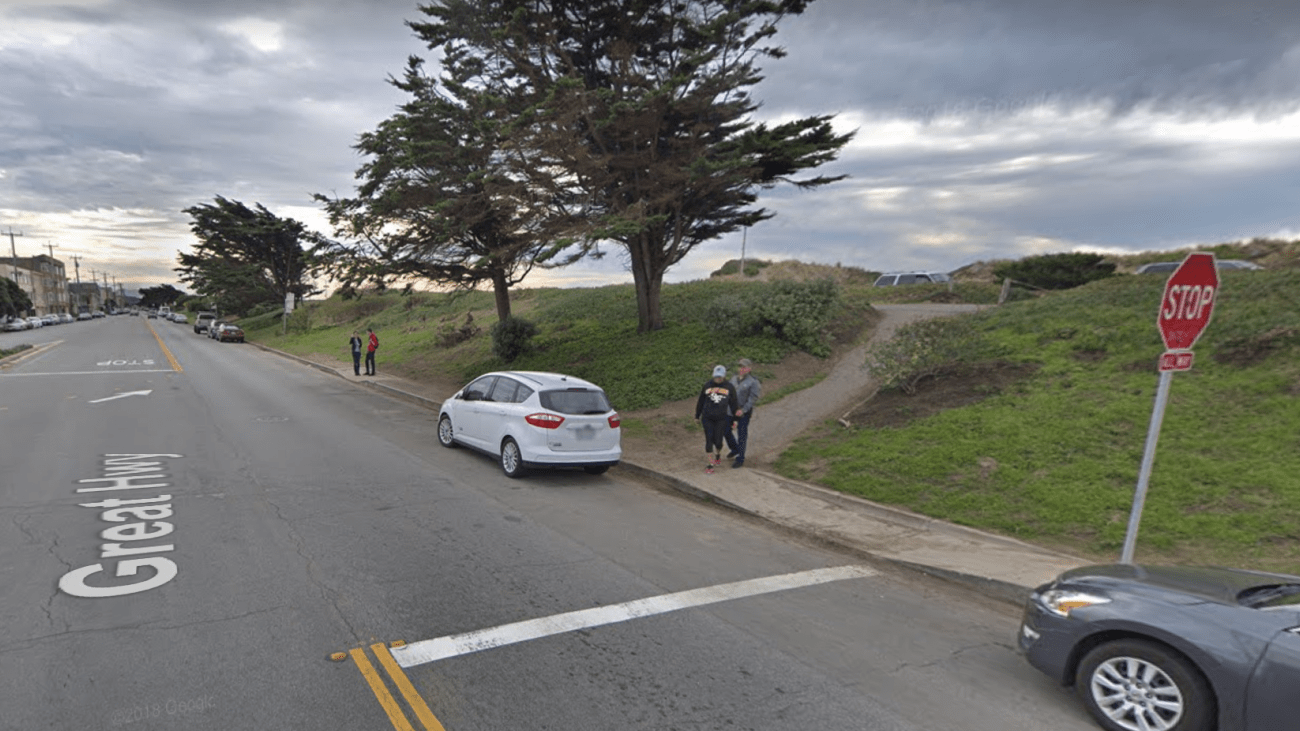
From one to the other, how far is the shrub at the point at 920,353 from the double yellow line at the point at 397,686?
9.74m

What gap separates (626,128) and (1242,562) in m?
13.8

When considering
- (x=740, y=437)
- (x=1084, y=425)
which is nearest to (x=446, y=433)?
(x=740, y=437)

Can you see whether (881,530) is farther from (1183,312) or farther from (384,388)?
(384,388)

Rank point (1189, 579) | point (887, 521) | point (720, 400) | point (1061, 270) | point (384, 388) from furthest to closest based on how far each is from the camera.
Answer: point (1061, 270) < point (384, 388) < point (720, 400) < point (887, 521) < point (1189, 579)

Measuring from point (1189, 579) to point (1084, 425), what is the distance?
5.57 meters

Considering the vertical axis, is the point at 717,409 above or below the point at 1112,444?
above

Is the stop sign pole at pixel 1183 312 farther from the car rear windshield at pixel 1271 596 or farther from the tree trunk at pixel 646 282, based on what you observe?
the tree trunk at pixel 646 282

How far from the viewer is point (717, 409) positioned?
10.4 m

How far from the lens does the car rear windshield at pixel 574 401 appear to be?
9.92 m

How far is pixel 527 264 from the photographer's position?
63.6ft

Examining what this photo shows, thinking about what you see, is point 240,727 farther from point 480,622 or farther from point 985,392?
point 985,392

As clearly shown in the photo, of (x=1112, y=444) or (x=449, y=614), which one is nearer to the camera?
(x=449, y=614)

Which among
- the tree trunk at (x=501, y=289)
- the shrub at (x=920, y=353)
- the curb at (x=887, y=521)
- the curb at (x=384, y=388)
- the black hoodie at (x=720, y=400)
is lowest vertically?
the curb at (x=887, y=521)

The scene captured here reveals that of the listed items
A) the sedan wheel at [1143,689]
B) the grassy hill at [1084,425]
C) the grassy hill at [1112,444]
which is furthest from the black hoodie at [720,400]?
the sedan wheel at [1143,689]
